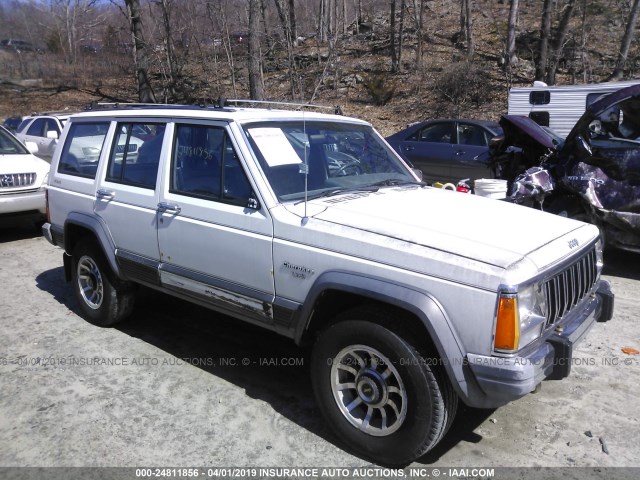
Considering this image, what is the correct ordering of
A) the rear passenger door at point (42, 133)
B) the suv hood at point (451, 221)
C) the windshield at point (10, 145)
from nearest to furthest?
the suv hood at point (451, 221), the windshield at point (10, 145), the rear passenger door at point (42, 133)

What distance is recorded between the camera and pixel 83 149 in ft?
17.3

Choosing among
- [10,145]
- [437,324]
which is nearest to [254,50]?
[10,145]

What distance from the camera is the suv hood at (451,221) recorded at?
2.89 metres

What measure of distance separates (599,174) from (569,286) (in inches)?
157

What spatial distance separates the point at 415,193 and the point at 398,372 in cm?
145

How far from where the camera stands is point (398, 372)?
2.98 metres

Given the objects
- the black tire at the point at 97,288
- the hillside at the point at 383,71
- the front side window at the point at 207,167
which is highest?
the hillside at the point at 383,71

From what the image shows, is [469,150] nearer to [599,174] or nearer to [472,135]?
[472,135]

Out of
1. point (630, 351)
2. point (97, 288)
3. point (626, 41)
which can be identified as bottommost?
point (630, 351)

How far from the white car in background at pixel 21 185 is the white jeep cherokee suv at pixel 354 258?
14.3ft

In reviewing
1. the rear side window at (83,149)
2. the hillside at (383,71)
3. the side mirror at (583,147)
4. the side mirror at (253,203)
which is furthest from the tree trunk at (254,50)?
the side mirror at (253,203)

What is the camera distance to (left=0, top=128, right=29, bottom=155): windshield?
30.2 feet

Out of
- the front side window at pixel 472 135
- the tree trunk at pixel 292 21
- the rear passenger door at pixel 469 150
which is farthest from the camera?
the tree trunk at pixel 292 21

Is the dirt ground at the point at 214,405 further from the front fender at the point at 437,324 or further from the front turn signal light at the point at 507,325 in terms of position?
the front turn signal light at the point at 507,325
